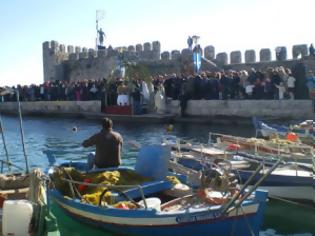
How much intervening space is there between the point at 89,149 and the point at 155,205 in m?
11.4

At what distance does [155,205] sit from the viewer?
842cm

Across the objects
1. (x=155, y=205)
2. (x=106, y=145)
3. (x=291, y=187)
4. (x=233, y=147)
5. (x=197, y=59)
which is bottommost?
(x=291, y=187)

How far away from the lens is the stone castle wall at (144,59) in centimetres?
3064

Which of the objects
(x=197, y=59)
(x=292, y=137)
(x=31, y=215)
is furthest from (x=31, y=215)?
(x=197, y=59)

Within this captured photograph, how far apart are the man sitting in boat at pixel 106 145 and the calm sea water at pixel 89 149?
3.91 ft

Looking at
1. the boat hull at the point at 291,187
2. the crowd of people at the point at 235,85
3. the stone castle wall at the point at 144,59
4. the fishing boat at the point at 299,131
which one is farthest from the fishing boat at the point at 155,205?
the stone castle wall at the point at 144,59

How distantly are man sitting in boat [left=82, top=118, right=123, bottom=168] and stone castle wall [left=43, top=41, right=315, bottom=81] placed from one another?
17673mm

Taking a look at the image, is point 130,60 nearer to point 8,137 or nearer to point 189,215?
point 8,137

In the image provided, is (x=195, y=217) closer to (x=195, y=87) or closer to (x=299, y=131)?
(x=299, y=131)

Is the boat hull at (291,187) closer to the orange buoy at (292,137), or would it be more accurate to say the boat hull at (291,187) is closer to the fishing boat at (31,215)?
the orange buoy at (292,137)

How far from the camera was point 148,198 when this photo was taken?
8.94m

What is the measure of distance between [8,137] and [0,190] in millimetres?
15805

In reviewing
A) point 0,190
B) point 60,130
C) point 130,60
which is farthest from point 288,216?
point 130,60

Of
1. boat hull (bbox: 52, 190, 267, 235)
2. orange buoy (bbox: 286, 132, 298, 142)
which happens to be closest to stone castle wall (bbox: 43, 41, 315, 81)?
orange buoy (bbox: 286, 132, 298, 142)
